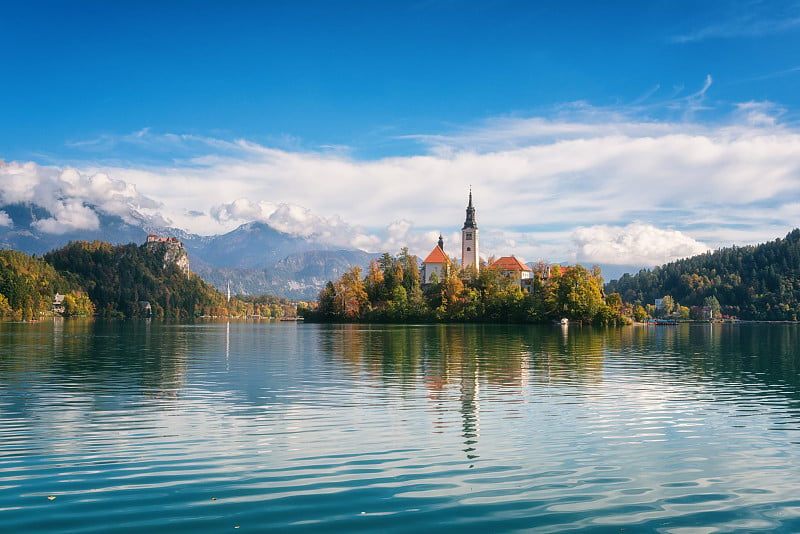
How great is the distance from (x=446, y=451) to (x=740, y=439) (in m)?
8.39

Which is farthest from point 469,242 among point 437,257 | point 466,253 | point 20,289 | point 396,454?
point 396,454

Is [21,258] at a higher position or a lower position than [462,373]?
higher

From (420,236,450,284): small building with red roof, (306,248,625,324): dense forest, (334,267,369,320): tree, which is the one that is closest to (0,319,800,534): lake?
(306,248,625,324): dense forest

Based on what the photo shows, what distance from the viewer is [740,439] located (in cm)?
1759

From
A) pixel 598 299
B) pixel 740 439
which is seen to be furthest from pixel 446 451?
pixel 598 299

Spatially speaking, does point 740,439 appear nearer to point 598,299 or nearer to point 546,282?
point 598,299

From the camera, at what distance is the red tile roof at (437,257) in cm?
17988

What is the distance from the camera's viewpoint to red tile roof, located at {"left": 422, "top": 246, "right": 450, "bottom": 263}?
179875mm

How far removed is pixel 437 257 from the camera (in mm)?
181625

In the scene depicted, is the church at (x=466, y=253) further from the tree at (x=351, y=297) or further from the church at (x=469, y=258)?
the tree at (x=351, y=297)

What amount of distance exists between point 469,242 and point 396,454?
165472 millimetres

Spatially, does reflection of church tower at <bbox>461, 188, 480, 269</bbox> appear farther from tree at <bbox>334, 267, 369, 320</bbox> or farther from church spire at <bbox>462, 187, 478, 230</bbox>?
tree at <bbox>334, 267, 369, 320</bbox>

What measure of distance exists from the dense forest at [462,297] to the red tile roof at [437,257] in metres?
14.6

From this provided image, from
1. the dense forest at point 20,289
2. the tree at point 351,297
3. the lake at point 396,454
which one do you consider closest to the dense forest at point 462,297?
the tree at point 351,297
